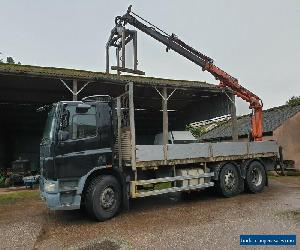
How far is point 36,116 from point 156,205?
12821 mm

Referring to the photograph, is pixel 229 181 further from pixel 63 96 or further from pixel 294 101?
pixel 294 101

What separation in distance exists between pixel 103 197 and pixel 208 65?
29.2 ft

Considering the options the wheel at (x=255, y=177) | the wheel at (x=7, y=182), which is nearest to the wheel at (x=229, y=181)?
the wheel at (x=255, y=177)

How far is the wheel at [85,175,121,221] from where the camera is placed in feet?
26.0

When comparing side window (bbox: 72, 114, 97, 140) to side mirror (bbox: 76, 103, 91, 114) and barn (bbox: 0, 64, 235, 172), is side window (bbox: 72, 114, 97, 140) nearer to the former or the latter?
side mirror (bbox: 76, 103, 91, 114)

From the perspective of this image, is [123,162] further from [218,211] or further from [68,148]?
[218,211]

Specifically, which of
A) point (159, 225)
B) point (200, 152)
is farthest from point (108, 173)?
point (200, 152)

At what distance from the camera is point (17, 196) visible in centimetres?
1254

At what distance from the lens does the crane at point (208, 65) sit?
541 inches

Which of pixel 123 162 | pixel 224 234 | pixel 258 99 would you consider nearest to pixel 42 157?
pixel 123 162

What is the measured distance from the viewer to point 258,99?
1475 cm

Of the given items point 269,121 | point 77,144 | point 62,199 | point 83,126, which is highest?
point 269,121

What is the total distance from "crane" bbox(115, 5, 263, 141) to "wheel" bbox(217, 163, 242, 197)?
3.63m

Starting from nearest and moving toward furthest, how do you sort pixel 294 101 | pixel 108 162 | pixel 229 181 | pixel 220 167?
pixel 108 162
pixel 220 167
pixel 229 181
pixel 294 101
